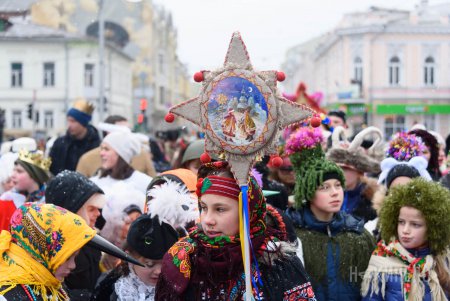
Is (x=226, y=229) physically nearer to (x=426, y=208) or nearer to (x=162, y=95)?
(x=426, y=208)

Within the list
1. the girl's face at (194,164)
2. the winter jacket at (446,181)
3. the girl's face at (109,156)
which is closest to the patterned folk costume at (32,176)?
the girl's face at (109,156)

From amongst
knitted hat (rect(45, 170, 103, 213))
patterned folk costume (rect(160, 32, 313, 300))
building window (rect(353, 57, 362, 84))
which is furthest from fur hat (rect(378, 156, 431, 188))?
building window (rect(353, 57, 362, 84))

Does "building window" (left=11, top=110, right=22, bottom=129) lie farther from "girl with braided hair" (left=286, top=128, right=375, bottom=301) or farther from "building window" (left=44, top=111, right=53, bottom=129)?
"girl with braided hair" (left=286, top=128, right=375, bottom=301)

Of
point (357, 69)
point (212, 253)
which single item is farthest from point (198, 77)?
point (357, 69)

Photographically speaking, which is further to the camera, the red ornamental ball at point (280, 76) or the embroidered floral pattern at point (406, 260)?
the embroidered floral pattern at point (406, 260)

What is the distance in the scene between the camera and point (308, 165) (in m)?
5.11

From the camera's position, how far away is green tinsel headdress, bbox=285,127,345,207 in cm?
498

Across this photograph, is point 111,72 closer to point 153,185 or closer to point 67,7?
point 67,7

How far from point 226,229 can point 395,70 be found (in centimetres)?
4812

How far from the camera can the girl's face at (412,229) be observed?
4.54 metres

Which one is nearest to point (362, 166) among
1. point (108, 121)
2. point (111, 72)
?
point (108, 121)

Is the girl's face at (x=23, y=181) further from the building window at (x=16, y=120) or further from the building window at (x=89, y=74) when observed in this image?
the building window at (x=16, y=120)

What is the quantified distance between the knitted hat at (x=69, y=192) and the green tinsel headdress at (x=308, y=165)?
1453mm

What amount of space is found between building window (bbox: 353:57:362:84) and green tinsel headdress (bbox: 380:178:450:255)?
46582mm
